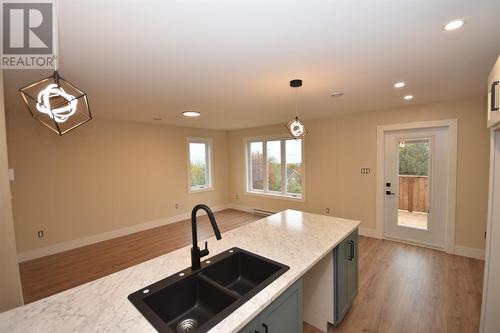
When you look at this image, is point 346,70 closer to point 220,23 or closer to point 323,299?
point 220,23

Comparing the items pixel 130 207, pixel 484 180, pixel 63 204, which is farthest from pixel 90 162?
pixel 484 180

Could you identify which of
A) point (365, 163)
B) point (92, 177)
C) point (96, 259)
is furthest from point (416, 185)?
point (92, 177)

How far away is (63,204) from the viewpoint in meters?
3.81

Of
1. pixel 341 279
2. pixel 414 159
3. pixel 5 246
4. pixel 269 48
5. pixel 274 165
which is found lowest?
pixel 341 279

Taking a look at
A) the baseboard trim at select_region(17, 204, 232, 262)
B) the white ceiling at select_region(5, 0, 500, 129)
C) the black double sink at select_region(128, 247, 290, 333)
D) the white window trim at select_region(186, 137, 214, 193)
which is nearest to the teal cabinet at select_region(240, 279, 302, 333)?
the black double sink at select_region(128, 247, 290, 333)

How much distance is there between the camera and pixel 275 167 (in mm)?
5812

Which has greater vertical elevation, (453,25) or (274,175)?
(453,25)

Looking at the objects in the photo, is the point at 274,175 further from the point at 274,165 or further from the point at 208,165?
the point at 208,165

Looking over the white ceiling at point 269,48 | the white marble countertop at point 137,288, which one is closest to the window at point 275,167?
the white ceiling at point 269,48

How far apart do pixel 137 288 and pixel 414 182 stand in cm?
429

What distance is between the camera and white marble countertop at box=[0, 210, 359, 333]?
934mm

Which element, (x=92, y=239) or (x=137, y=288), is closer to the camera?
(x=137, y=288)

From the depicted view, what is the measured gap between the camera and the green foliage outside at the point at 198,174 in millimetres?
5918

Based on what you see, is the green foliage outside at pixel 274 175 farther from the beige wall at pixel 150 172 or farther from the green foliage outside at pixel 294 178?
the beige wall at pixel 150 172
